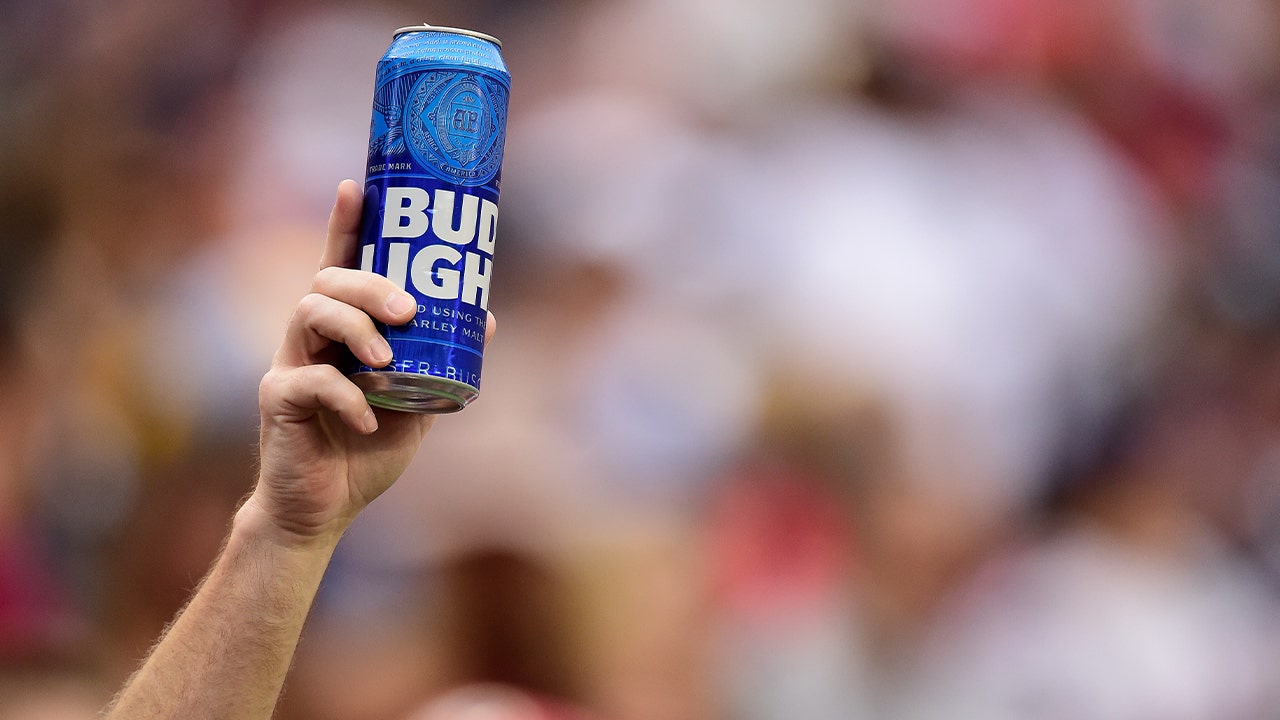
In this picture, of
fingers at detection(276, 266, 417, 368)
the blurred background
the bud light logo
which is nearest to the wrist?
fingers at detection(276, 266, 417, 368)

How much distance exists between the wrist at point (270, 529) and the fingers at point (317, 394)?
12cm

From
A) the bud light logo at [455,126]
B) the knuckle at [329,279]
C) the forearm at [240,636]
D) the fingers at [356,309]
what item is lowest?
the forearm at [240,636]

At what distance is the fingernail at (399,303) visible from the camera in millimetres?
1034

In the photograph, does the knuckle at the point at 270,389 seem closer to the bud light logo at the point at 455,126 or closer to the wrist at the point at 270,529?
the wrist at the point at 270,529

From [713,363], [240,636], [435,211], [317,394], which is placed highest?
[713,363]

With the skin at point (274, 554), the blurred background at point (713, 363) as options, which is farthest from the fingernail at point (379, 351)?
the blurred background at point (713, 363)

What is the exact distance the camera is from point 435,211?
3.47 ft

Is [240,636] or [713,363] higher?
[713,363]

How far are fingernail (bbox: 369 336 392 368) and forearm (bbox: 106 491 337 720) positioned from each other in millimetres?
257

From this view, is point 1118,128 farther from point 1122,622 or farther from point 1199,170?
A: point 1122,622

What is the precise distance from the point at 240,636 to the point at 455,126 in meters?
0.53

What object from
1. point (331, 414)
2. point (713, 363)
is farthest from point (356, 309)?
point (713, 363)

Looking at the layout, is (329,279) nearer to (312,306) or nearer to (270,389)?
(312,306)

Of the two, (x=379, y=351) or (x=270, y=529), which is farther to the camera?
(x=270, y=529)
